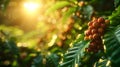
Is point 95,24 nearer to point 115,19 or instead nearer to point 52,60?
point 115,19

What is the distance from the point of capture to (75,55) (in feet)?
6.00

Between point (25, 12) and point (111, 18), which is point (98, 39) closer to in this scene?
point (111, 18)

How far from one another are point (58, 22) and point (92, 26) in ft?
5.06

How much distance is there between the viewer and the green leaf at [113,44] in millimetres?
1596

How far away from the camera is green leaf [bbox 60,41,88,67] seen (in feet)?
5.85

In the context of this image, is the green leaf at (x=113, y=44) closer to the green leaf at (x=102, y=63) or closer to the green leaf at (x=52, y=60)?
the green leaf at (x=102, y=63)

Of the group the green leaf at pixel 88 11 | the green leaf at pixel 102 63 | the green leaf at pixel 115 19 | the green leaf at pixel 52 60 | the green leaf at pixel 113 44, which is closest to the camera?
the green leaf at pixel 113 44

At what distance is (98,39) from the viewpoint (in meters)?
1.81

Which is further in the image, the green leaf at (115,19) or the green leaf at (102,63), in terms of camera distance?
the green leaf at (115,19)

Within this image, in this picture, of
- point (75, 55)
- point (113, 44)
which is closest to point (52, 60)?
point (75, 55)

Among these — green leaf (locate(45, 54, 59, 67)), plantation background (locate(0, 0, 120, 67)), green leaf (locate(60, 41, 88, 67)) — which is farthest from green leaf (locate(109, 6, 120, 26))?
green leaf (locate(45, 54, 59, 67))

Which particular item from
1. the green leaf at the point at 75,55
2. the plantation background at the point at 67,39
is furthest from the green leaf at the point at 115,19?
the green leaf at the point at 75,55

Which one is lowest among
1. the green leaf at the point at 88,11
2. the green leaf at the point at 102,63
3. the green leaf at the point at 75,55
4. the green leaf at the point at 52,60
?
the green leaf at the point at 102,63

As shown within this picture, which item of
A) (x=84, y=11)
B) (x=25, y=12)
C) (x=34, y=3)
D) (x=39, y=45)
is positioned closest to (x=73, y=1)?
(x=84, y=11)
